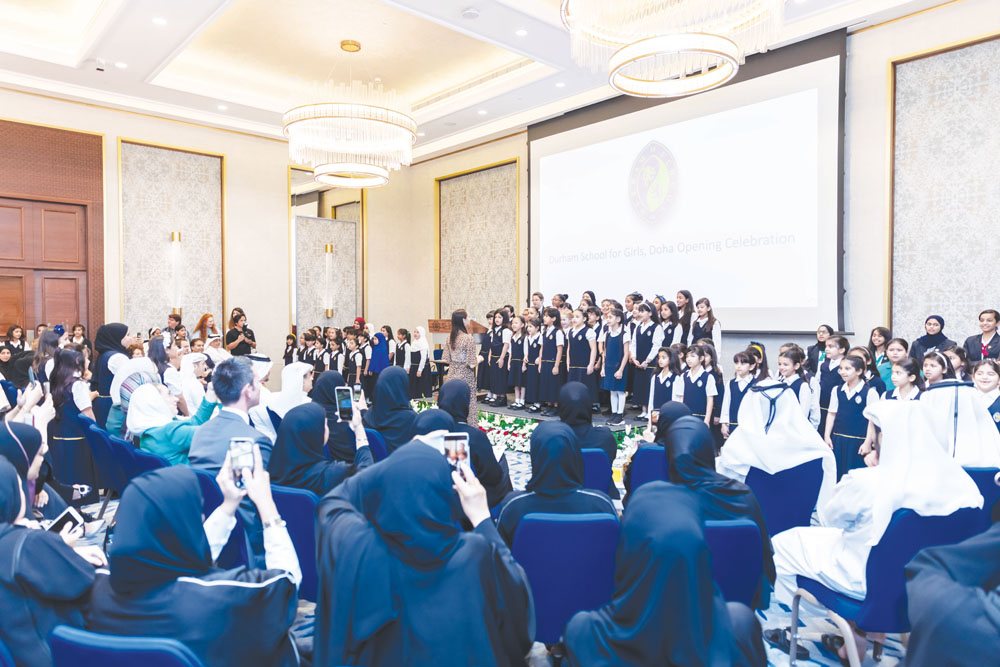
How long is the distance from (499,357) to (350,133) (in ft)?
13.0

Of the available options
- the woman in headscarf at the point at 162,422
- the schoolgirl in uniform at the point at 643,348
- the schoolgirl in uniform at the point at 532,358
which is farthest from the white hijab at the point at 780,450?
the schoolgirl in uniform at the point at 532,358

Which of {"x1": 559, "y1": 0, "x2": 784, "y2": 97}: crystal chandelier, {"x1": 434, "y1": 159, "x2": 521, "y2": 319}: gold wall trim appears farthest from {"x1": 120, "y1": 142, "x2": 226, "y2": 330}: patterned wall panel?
{"x1": 559, "y1": 0, "x2": 784, "y2": 97}: crystal chandelier

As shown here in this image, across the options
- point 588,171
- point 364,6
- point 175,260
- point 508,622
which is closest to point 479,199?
point 588,171

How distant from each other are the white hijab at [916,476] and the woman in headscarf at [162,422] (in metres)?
3.07

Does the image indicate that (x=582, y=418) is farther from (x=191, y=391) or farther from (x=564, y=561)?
(x=191, y=391)

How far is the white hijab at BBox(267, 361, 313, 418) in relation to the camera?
162 inches

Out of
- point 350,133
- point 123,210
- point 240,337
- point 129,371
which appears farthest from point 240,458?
point 123,210

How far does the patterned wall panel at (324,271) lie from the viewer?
12.6m

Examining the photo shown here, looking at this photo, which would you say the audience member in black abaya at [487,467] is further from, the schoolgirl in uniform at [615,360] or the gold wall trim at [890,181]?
the gold wall trim at [890,181]

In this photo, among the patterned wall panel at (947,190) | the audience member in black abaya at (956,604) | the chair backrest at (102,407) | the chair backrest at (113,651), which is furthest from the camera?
the patterned wall panel at (947,190)

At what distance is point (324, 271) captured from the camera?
12945 mm

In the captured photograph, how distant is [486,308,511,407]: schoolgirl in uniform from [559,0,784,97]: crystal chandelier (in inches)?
187

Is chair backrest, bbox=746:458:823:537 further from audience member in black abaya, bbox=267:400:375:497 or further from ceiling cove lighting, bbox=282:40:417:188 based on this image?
ceiling cove lighting, bbox=282:40:417:188

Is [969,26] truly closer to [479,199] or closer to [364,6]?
[364,6]
